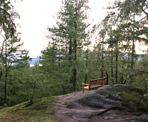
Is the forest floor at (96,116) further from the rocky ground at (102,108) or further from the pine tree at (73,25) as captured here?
the pine tree at (73,25)

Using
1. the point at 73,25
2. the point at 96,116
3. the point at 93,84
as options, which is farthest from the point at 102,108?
the point at 73,25

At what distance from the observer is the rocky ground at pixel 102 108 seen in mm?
5953

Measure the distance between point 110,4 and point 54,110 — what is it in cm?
629

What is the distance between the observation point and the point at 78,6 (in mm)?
13906

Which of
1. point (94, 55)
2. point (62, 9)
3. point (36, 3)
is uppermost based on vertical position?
point (62, 9)

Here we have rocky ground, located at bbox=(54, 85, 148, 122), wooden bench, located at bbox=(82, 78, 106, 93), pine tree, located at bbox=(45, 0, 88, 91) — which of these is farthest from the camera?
pine tree, located at bbox=(45, 0, 88, 91)

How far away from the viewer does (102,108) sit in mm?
7184

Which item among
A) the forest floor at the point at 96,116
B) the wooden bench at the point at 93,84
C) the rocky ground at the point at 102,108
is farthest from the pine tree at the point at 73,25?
the forest floor at the point at 96,116

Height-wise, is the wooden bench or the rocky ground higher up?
the wooden bench

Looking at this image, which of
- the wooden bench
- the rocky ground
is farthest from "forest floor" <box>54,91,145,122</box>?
the wooden bench

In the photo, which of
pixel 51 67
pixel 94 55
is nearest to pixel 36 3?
pixel 51 67

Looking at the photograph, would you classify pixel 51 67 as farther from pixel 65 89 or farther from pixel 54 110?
pixel 54 110

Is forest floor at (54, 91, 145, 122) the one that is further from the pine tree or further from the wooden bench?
the pine tree

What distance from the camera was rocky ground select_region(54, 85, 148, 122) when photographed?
19.5 ft
